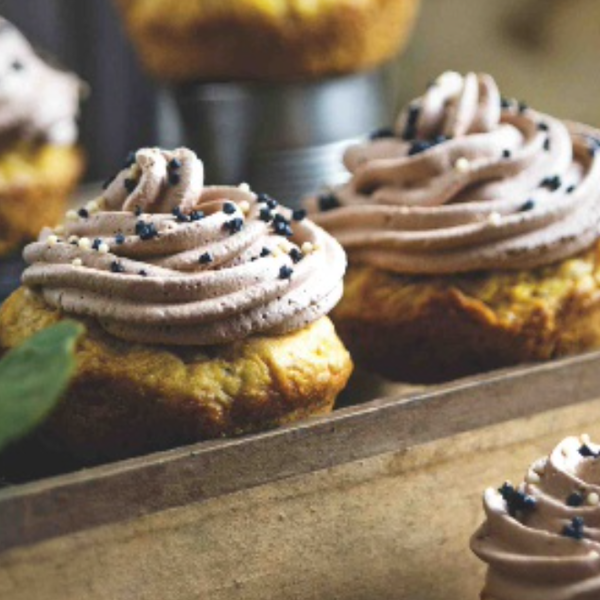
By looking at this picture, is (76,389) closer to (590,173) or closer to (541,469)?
(541,469)

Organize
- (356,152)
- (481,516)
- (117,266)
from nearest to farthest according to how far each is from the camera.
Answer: (117,266) < (481,516) < (356,152)

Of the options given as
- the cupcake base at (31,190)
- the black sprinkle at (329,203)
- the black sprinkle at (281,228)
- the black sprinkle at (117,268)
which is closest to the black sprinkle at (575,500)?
the black sprinkle at (281,228)

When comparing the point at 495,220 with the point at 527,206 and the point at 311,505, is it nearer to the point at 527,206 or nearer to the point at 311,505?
the point at 527,206

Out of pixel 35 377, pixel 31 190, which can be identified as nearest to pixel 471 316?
pixel 35 377

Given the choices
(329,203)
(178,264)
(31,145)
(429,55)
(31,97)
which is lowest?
(429,55)

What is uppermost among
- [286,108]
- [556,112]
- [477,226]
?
[477,226]

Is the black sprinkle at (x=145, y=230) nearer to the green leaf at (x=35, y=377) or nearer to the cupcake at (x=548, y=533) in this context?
the green leaf at (x=35, y=377)

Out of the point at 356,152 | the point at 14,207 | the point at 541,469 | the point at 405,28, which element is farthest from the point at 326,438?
the point at 405,28
